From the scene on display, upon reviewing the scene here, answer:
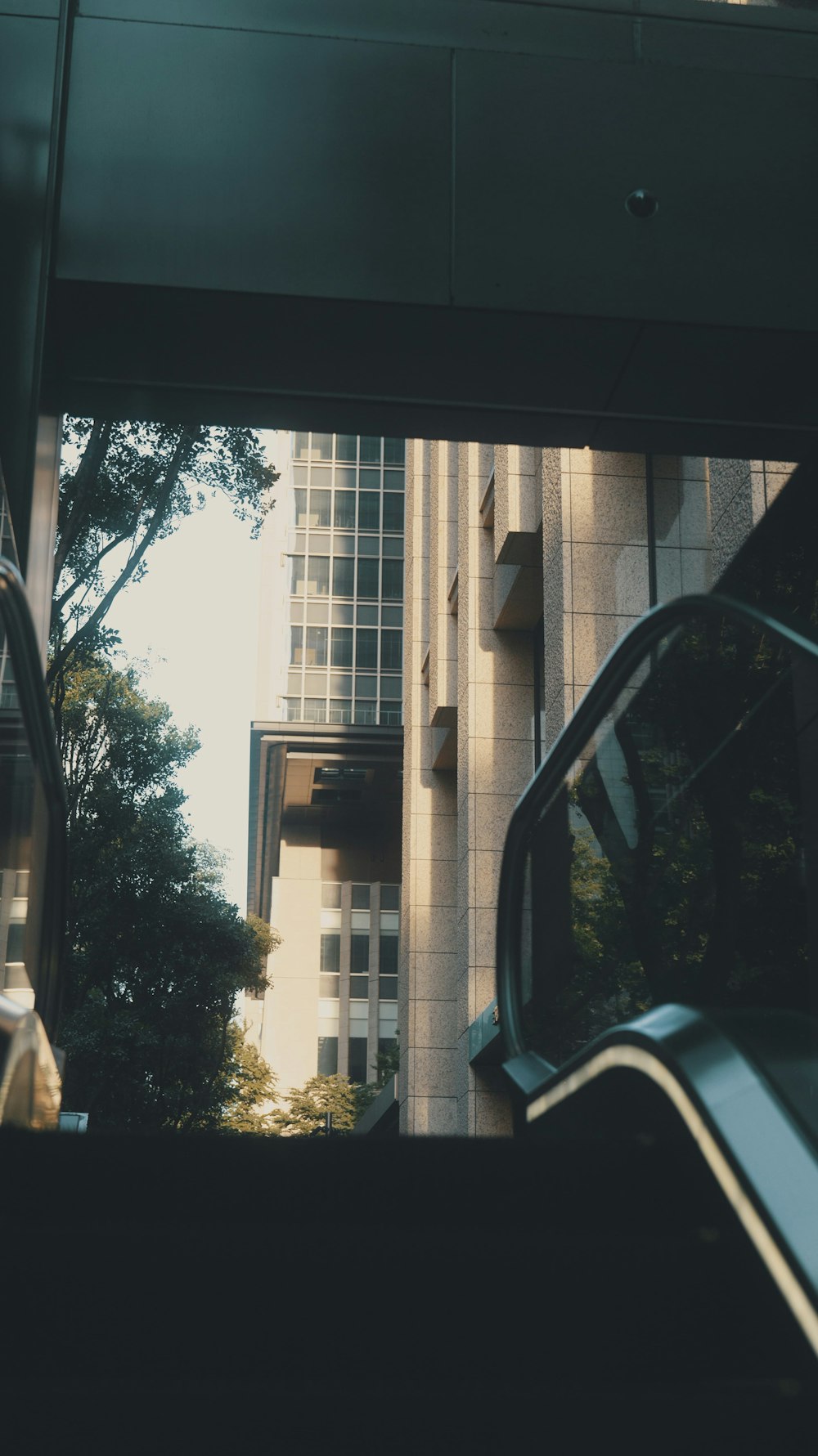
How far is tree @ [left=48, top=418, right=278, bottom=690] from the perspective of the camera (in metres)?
16.0

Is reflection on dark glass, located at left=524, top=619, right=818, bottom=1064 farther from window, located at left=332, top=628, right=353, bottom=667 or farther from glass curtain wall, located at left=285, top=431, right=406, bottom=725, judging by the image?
window, located at left=332, top=628, right=353, bottom=667

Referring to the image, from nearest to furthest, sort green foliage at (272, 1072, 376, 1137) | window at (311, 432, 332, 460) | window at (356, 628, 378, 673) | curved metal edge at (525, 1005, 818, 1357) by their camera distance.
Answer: curved metal edge at (525, 1005, 818, 1357), green foliage at (272, 1072, 376, 1137), window at (356, 628, 378, 673), window at (311, 432, 332, 460)

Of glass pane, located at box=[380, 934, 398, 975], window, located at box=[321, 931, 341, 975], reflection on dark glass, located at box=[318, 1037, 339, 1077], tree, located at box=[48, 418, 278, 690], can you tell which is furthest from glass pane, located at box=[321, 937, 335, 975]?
tree, located at box=[48, 418, 278, 690]

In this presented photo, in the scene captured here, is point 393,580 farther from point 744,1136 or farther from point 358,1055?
point 744,1136

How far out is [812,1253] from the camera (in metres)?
2.62

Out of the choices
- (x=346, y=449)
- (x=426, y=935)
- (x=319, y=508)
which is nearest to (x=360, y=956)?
(x=319, y=508)

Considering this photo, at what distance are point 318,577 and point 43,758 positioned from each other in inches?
2777

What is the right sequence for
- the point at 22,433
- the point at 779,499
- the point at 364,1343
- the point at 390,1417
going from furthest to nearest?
1. the point at 779,499
2. the point at 22,433
3. the point at 364,1343
4. the point at 390,1417

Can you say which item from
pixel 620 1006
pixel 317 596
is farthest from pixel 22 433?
pixel 317 596

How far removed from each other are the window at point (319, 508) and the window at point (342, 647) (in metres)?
5.56

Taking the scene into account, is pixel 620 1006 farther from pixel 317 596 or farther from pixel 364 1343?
pixel 317 596

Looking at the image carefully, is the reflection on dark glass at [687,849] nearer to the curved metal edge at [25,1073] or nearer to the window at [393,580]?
the curved metal edge at [25,1073]

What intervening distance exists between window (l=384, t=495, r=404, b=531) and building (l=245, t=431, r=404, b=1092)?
0.08 metres
